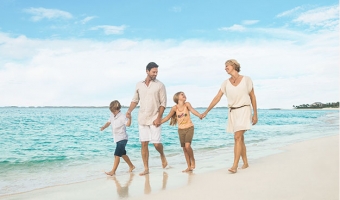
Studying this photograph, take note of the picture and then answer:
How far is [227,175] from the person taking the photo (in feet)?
19.1

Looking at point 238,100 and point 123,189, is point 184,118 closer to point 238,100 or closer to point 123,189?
point 238,100

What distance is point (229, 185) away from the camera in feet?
16.6

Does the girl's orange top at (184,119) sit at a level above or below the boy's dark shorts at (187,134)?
above

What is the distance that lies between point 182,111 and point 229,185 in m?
2.02

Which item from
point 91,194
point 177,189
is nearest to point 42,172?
point 91,194

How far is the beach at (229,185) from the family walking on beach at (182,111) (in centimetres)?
52

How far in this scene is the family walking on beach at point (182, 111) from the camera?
604cm

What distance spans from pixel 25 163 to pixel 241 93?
787 cm

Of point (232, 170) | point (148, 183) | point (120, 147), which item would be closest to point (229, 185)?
point (232, 170)

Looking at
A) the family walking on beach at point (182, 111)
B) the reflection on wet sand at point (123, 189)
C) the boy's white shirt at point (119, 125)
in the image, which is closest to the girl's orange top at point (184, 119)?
the family walking on beach at point (182, 111)

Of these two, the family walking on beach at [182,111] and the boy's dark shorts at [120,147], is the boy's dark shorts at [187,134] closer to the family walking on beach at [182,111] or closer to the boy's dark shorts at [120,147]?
the family walking on beach at [182,111]

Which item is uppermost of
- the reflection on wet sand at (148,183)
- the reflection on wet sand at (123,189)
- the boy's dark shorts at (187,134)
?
the boy's dark shorts at (187,134)

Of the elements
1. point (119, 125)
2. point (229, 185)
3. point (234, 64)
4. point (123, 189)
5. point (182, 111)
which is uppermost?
point (234, 64)

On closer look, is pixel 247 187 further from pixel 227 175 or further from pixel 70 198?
pixel 70 198
